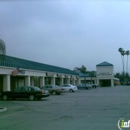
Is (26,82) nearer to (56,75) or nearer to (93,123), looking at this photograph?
(56,75)

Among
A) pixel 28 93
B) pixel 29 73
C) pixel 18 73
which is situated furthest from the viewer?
pixel 29 73

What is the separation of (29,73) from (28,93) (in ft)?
48.0

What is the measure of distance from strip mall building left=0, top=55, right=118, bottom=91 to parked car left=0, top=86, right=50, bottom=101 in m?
3.76

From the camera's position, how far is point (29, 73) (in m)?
40.5

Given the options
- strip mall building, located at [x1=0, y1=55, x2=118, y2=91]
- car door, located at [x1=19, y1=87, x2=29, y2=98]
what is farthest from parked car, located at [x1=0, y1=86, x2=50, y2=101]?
strip mall building, located at [x1=0, y1=55, x2=118, y2=91]

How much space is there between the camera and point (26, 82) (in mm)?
40625

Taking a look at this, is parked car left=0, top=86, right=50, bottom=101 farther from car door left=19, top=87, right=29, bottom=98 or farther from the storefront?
the storefront

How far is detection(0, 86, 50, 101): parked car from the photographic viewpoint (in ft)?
84.3

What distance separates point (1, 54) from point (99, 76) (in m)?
66.6

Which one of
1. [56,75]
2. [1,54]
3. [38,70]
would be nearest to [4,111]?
[1,54]

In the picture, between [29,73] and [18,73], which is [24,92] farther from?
[29,73]

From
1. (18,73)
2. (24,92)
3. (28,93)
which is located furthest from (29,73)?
(28,93)

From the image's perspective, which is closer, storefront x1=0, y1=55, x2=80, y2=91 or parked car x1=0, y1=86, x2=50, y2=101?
parked car x1=0, y1=86, x2=50, y2=101

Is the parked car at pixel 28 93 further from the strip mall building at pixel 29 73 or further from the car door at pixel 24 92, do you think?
the strip mall building at pixel 29 73
